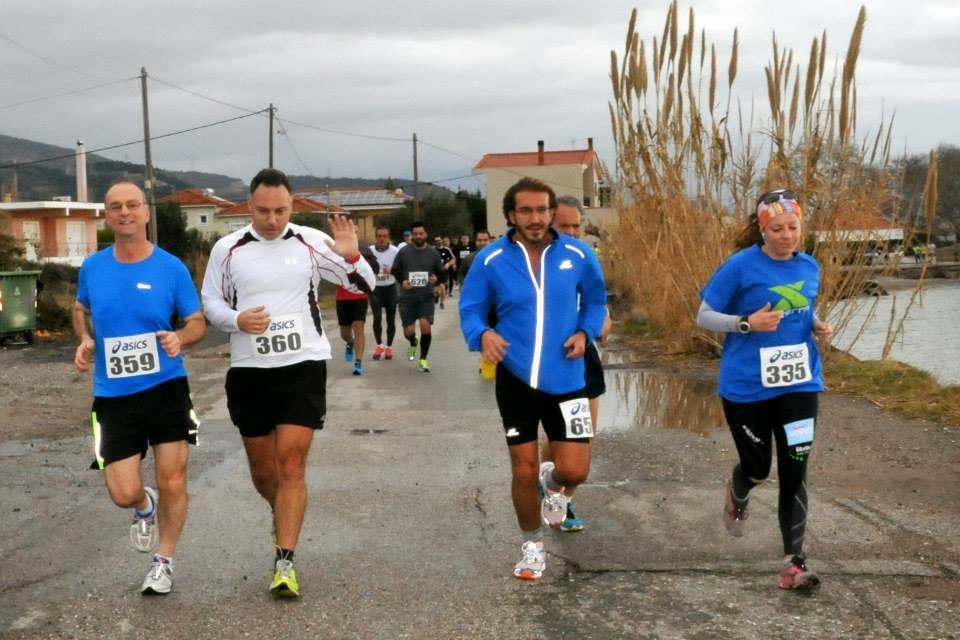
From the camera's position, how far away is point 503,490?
25.9ft

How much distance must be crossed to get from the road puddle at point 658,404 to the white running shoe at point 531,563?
477 cm

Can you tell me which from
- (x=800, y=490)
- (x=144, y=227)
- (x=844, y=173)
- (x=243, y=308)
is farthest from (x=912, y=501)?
(x=844, y=173)

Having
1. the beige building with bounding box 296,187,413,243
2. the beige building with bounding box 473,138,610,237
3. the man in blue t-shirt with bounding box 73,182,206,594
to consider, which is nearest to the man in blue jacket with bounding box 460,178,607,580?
the man in blue t-shirt with bounding box 73,182,206,594

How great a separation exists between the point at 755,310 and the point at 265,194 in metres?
2.32

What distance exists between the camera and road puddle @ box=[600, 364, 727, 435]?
35.6 feet

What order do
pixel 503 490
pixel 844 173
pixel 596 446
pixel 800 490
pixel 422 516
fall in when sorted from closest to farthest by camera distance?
pixel 800 490
pixel 422 516
pixel 503 490
pixel 596 446
pixel 844 173

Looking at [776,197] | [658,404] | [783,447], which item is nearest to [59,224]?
[658,404]

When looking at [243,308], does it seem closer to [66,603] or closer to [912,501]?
[66,603]

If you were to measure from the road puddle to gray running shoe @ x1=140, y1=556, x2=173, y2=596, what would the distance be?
219 inches

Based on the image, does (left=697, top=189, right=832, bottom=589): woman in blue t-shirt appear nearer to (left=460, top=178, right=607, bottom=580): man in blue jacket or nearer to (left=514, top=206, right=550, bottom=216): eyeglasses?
(left=460, top=178, right=607, bottom=580): man in blue jacket

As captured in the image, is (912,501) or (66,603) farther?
(912,501)

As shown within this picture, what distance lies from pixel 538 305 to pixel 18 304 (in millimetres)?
17995

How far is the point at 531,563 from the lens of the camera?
5.74 m

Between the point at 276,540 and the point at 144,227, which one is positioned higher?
the point at 144,227
